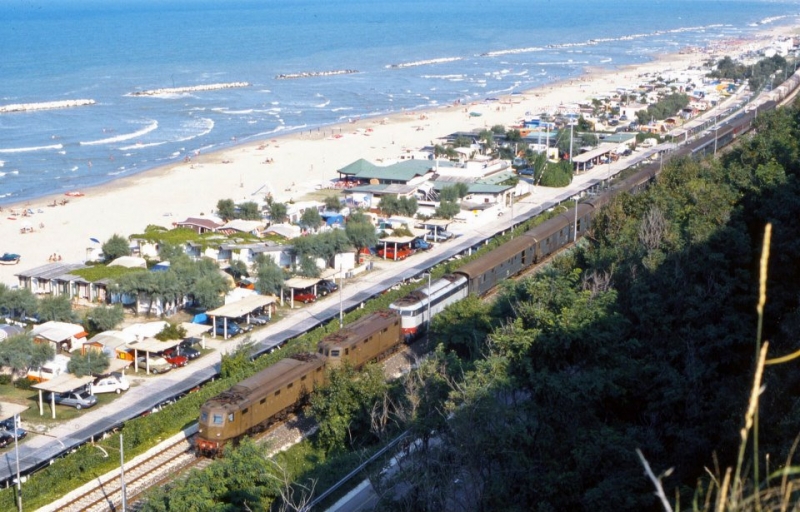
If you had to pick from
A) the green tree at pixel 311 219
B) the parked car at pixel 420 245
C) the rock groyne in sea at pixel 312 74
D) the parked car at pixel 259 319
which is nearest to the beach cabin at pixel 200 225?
the green tree at pixel 311 219

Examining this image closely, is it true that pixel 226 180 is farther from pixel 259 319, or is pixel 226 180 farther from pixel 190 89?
pixel 190 89

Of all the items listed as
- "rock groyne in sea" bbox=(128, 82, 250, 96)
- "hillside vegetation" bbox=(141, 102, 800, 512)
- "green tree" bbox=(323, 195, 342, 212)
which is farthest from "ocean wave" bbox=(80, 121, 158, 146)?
"hillside vegetation" bbox=(141, 102, 800, 512)

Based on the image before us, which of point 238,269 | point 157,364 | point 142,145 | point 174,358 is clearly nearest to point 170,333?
point 174,358

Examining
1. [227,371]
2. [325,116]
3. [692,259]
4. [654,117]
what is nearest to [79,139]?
[325,116]

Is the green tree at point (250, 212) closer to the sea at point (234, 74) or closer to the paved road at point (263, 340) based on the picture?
the paved road at point (263, 340)

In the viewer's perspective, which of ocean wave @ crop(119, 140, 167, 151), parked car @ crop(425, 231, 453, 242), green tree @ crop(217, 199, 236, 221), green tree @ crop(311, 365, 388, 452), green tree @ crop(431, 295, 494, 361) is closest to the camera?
green tree @ crop(311, 365, 388, 452)

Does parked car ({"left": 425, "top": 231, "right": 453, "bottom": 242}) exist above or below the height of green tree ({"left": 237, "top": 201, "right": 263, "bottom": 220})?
below

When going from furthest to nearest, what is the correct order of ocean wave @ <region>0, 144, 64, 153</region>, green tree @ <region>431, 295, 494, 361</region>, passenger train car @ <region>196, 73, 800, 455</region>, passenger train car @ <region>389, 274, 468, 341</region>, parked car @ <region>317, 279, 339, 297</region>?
ocean wave @ <region>0, 144, 64, 153</region>, parked car @ <region>317, 279, 339, 297</region>, passenger train car @ <region>389, 274, 468, 341</region>, green tree @ <region>431, 295, 494, 361</region>, passenger train car @ <region>196, 73, 800, 455</region>

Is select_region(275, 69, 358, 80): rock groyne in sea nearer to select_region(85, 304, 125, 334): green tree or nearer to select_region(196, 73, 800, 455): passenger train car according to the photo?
select_region(196, 73, 800, 455): passenger train car
